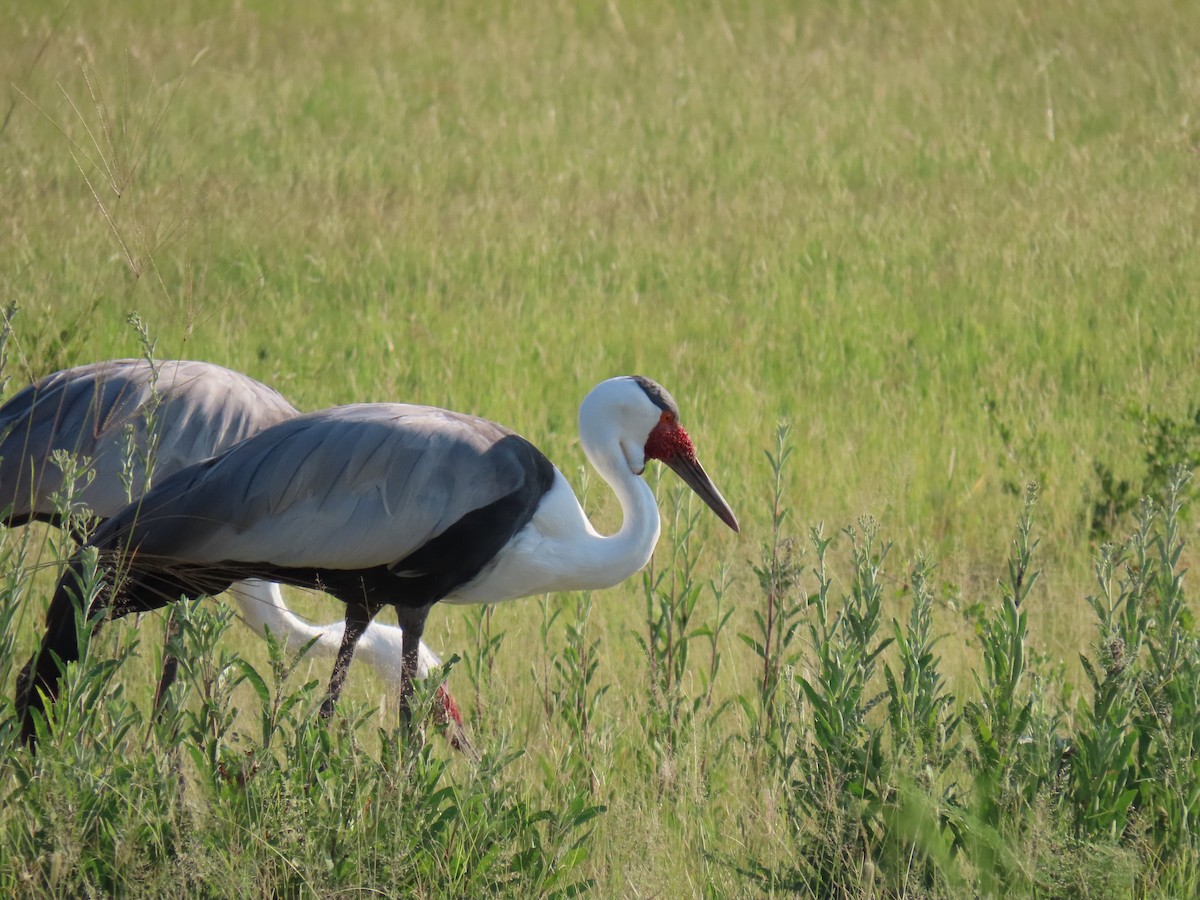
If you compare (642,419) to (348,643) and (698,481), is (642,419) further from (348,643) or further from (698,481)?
(348,643)

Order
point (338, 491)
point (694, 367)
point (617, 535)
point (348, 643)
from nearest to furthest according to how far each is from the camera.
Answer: point (338, 491) → point (348, 643) → point (617, 535) → point (694, 367)

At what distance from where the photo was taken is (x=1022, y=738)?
11.2 feet

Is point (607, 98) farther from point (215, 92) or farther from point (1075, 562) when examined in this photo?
point (1075, 562)

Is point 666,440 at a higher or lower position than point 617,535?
higher

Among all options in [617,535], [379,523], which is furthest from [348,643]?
[617,535]

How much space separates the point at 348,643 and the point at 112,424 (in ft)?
3.56

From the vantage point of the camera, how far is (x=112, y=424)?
5.03m

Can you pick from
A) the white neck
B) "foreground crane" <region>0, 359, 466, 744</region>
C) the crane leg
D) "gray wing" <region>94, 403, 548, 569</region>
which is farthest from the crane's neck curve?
"foreground crane" <region>0, 359, 466, 744</region>

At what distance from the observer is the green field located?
3332 mm

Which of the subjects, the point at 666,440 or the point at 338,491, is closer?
the point at 338,491

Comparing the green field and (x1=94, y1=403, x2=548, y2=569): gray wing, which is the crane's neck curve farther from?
(x1=94, y1=403, x2=548, y2=569): gray wing

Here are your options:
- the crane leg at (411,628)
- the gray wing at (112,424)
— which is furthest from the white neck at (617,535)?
the gray wing at (112,424)

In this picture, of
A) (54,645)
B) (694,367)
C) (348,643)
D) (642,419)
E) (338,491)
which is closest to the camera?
(54,645)

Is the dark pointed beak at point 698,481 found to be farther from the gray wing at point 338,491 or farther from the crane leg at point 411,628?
the crane leg at point 411,628
